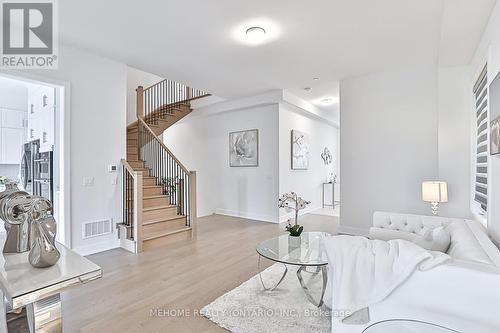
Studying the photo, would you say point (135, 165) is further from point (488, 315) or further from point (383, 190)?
point (488, 315)

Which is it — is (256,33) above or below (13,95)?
above

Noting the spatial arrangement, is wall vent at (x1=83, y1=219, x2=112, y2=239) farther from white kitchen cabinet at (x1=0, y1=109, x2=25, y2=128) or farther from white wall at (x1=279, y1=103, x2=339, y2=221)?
white wall at (x1=279, y1=103, x2=339, y2=221)

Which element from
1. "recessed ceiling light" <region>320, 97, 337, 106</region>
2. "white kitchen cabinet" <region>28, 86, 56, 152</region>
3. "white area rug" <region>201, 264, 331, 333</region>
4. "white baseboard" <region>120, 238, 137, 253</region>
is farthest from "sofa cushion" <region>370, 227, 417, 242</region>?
"white kitchen cabinet" <region>28, 86, 56, 152</region>

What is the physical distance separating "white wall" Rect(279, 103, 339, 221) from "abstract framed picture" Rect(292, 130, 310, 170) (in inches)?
5.2

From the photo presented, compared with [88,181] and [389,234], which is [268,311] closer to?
[389,234]

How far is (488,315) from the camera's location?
3.87 ft

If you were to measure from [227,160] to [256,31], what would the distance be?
13.1ft

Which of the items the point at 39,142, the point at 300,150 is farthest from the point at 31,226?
the point at 300,150

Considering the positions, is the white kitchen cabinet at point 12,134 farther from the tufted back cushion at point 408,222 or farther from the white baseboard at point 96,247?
the tufted back cushion at point 408,222

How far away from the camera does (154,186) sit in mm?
5008

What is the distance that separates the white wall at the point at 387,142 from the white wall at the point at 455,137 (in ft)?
0.79

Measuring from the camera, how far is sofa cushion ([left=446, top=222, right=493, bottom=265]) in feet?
4.88

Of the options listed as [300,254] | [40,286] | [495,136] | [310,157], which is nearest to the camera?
[40,286]

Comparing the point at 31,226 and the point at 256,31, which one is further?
the point at 256,31
